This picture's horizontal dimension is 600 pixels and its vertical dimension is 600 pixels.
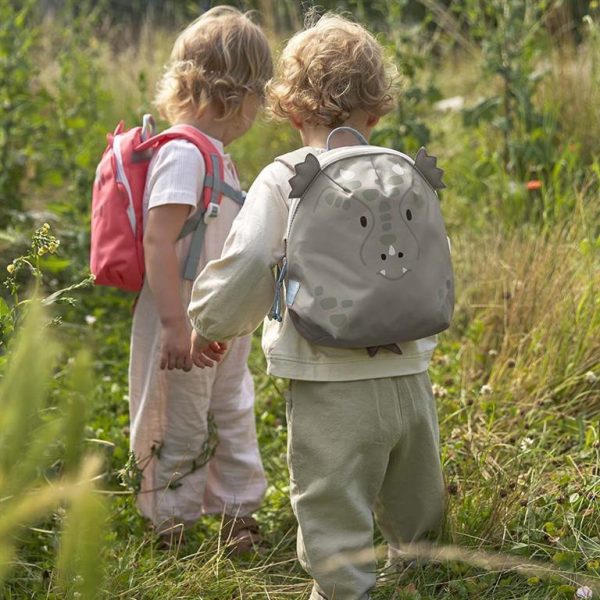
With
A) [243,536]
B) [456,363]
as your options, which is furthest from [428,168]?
[456,363]

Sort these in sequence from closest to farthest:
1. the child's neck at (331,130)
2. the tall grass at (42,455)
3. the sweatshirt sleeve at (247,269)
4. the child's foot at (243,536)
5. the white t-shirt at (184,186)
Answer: the tall grass at (42,455)
the sweatshirt sleeve at (247,269)
the child's neck at (331,130)
the white t-shirt at (184,186)
the child's foot at (243,536)

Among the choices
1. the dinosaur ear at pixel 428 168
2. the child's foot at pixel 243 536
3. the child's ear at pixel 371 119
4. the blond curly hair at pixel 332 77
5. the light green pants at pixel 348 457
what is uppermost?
the blond curly hair at pixel 332 77

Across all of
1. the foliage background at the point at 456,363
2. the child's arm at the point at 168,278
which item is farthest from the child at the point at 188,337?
the foliage background at the point at 456,363

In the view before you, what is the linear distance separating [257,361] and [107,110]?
13.6ft

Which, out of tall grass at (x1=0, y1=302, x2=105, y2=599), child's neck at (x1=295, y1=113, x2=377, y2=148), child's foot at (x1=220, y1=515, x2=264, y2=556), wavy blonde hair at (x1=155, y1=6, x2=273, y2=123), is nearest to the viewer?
tall grass at (x1=0, y1=302, x2=105, y2=599)

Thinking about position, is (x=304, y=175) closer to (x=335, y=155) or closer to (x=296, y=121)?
(x=335, y=155)

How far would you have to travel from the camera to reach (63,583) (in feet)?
3.60

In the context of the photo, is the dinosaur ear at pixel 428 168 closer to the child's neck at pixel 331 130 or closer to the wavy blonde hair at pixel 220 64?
the child's neck at pixel 331 130

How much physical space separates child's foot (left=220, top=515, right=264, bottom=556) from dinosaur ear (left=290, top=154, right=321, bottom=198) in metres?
1.20

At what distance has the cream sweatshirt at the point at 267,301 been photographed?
7.49ft

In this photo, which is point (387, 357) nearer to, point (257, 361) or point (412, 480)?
point (412, 480)

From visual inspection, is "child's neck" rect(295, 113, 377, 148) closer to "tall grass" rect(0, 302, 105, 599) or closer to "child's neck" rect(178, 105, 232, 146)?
"child's neck" rect(178, 105, 232, 146)

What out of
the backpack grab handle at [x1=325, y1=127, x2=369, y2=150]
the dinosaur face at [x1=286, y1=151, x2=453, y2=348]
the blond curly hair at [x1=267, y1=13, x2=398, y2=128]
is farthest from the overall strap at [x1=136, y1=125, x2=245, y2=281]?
the dinosaur face at [x1=286, y1=151, x2=453, y2=348]

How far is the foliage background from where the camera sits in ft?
7.08
